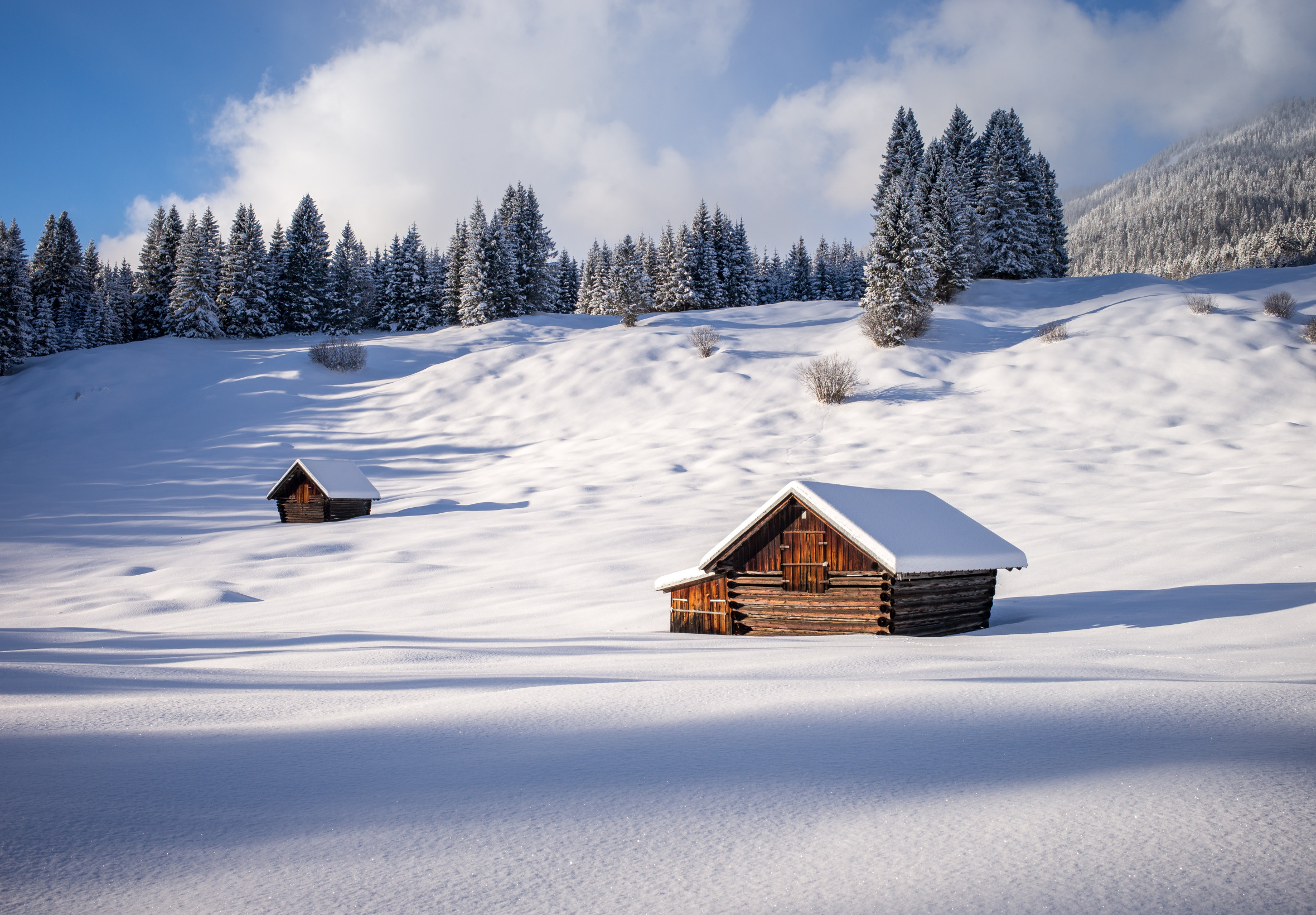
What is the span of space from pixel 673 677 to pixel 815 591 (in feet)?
26.8

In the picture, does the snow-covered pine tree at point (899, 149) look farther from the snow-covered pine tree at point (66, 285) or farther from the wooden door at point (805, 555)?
the snow-covered pine tree at point (66, 285)

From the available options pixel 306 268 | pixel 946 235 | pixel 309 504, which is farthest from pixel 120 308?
pixel 946 235

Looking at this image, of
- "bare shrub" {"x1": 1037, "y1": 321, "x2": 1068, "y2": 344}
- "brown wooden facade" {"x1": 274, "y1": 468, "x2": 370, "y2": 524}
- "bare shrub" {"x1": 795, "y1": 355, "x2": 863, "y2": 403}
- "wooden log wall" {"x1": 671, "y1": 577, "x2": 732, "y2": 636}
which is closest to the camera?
"wooden log wall" {"x1": 671, "y1": 577, "x2": 732, "y2": 636}

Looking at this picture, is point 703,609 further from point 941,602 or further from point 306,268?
point 306,268

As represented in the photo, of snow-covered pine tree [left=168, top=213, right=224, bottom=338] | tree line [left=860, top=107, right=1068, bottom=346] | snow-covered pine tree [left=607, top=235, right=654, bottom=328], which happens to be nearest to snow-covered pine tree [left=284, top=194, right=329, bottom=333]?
snow-covered pine tree [left=168, top=213, right=224, bottom=338]

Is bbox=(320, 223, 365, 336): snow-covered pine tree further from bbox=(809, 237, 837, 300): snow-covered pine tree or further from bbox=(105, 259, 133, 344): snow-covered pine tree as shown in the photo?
bbox=(809, 237, 837, 300): snow-covered pine tree

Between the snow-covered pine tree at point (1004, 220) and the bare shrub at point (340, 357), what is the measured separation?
5444cm

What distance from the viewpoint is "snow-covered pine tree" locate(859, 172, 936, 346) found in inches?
1964

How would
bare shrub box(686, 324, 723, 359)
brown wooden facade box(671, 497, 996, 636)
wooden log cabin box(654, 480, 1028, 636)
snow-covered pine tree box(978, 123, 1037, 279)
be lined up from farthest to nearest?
snow-covered pine tree box(978, 123, 1037, 279) < bare shrub box(686, 324, 723, 359) < brown wooden facade box(671, 497, 996, 636) < wooden log cabin box(654, 480, 1028, 636)

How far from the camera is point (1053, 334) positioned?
153ft

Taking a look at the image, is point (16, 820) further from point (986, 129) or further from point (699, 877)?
point (986, 129)

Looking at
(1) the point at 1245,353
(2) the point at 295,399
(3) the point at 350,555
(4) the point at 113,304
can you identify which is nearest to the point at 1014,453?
(1) the point at 1245,353

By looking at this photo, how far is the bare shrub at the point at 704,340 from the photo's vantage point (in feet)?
174

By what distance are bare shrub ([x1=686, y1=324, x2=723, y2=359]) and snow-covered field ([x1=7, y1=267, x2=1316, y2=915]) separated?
9.56 meters
